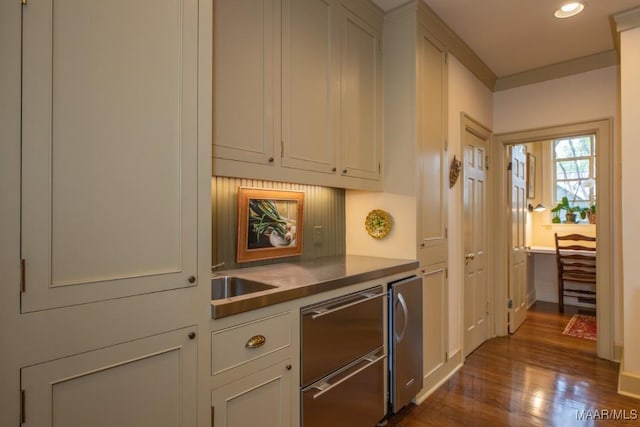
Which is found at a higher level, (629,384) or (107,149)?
(107,149)

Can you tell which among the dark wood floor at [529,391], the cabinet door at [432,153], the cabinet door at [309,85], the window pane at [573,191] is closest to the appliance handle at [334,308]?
the cabinet door at [432,153]

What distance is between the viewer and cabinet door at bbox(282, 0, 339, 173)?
1824 mm

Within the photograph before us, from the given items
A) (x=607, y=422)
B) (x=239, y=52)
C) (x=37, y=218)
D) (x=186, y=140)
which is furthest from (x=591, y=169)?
(x=37, y=218)

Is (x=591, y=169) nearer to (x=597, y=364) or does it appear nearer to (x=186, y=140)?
(x=597, y=364)

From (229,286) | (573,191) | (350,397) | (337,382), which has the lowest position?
(350,397)

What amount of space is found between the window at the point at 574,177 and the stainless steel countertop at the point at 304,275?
405 cm

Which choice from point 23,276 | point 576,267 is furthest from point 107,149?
point 576,267

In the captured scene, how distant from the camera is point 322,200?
251 cm

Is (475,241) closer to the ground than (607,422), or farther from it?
farther from it

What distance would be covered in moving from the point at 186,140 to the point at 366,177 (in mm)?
1383

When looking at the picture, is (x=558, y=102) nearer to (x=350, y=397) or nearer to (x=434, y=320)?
(x=434, y=320)

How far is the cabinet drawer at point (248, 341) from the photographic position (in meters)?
1.27

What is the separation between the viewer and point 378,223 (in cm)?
249

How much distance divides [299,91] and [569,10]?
209 centimetres
